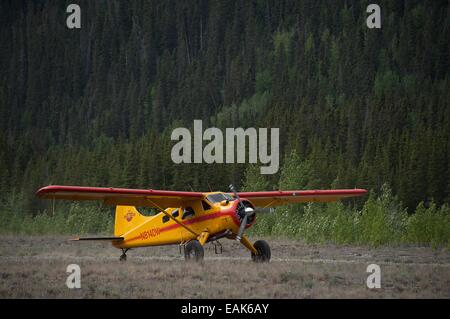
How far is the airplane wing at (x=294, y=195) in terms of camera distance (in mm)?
26828

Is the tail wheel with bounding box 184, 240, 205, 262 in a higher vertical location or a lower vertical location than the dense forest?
higher


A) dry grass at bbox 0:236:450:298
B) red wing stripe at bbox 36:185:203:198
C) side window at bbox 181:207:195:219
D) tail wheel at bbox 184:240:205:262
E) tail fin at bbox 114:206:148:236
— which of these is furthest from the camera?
tail fin at bbox 114:206:148:236

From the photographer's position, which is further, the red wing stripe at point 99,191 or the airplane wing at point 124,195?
the airplane wing at point 124,195

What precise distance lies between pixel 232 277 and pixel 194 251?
3.42 meters

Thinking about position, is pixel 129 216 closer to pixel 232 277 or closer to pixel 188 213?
pixel 188 213

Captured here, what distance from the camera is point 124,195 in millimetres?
23844

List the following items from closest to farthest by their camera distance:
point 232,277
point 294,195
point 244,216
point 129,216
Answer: point 232,277, point 244,216, point 294,195, point 129,216

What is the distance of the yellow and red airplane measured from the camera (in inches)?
915

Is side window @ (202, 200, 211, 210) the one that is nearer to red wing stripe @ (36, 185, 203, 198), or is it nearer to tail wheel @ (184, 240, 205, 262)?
red wing stripe @ (36, 185, 203, 198)

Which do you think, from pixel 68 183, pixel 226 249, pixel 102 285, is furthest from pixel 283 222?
pixel 68 183
